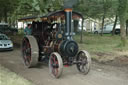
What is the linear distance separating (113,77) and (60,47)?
2.06 meters

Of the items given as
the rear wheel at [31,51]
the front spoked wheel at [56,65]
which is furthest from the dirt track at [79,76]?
the rear wheel at [31,51]

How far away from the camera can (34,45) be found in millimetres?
6438

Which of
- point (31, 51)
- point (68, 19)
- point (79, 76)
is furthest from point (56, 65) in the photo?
point (68, 19)

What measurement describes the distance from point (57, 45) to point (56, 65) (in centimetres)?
73

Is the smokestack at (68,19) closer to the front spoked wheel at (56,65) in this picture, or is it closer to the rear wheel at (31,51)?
the front spoked wheel at (56,65)

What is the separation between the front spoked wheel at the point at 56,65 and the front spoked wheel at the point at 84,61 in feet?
2.70

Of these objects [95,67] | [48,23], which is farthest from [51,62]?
[95,67]

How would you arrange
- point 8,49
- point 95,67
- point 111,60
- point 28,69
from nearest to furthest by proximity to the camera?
1. point 28,69
2. point 95,67
3. point 111,60
4. point 8,49

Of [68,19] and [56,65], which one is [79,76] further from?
[68,19]

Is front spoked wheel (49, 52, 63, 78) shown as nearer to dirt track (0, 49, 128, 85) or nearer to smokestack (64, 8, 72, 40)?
dirt track (0, 49, 128, 85)

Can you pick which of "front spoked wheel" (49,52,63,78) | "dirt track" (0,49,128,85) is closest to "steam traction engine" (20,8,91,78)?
"front spoked wheel" (49,52,63,78)

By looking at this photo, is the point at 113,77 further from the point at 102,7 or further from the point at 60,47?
the point at 102,7

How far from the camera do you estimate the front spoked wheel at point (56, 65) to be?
5219 mm

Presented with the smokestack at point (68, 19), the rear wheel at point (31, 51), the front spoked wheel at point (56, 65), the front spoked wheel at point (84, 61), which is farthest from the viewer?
the rear wheel at point (31, 51)
